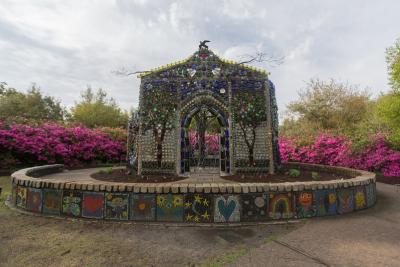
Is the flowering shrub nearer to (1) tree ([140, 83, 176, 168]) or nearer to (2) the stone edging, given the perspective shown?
(1) tree ([140, 83, 176, 168])

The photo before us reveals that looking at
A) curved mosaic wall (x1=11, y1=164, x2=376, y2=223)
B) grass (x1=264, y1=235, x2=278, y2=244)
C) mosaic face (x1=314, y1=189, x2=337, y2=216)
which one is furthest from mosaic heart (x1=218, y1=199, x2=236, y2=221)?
mosaic face (x1=314, y1=189, x2=337, y2=216)

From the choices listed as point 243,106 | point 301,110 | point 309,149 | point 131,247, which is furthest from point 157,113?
point 301,110

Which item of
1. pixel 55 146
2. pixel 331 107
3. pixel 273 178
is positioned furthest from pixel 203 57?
pixel 331 107

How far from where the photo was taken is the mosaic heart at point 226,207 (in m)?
4.11

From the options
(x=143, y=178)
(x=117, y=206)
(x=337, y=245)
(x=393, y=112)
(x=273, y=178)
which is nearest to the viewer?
(x=337, y=245)

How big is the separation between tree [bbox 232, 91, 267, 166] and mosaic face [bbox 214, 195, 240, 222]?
358cm

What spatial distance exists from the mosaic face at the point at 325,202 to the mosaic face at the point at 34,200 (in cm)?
520

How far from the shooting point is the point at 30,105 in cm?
2952

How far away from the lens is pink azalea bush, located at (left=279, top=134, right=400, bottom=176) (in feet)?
30.9

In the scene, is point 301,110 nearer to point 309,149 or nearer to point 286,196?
point 309,149

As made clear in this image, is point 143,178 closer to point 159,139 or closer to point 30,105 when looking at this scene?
point 159,139

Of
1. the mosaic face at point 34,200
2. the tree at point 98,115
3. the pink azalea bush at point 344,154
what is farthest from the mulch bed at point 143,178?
the tree at point 98,115

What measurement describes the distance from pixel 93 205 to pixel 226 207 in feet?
7.73

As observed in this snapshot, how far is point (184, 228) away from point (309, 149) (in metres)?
10.8
